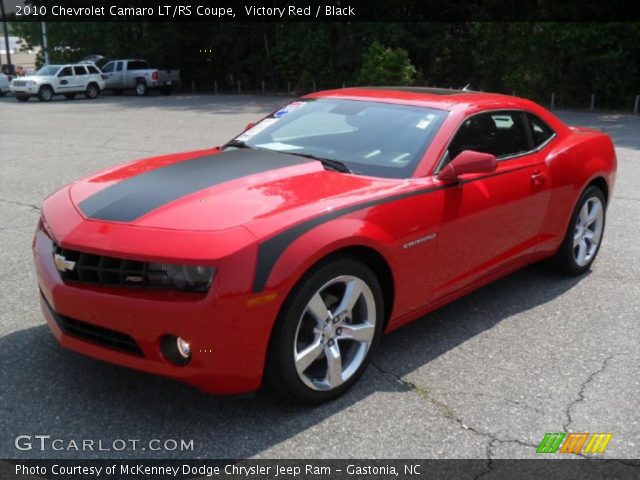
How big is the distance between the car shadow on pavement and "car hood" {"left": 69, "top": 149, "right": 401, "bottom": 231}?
0.86 meters

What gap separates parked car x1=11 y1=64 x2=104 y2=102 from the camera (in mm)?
29703

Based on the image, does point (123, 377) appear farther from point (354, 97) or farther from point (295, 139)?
point (354, 97)

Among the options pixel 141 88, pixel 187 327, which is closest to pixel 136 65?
pixel 141 88

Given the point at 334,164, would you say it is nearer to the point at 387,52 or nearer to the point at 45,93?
the point at 387,52

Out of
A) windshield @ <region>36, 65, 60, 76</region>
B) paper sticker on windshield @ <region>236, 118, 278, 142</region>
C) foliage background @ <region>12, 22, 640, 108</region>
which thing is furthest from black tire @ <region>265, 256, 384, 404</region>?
windshield @ <region>36, 65, 60, 76</region>

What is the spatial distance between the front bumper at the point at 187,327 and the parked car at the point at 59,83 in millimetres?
30026

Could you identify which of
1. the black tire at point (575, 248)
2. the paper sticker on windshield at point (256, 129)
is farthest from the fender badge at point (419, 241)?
the black tire at point (575, 248)

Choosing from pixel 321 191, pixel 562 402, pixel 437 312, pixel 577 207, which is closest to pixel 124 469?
pixel 321 191

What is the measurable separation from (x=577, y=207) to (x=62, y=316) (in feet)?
12.5

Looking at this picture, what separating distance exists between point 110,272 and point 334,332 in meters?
1.11

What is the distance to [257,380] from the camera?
9.78 feet

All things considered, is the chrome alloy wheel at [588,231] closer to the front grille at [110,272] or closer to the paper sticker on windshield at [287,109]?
the paper sticker on windshield at [287,109]

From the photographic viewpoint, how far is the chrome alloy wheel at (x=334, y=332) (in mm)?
3164

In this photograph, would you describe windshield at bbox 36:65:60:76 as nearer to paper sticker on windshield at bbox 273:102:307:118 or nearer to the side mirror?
paper sticker on windshield at bbox 273:102:307:118
